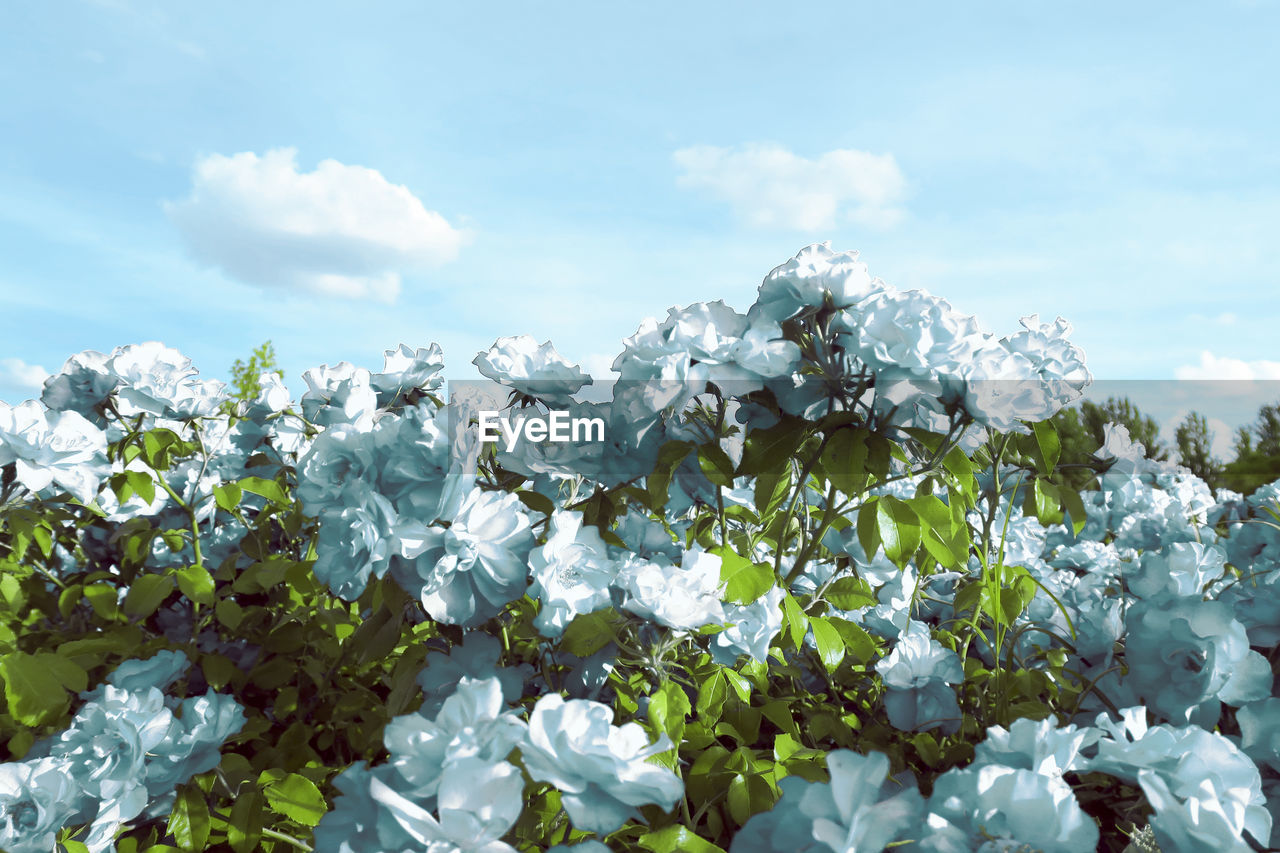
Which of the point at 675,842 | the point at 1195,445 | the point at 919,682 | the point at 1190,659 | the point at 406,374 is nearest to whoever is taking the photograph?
the point at 675,842

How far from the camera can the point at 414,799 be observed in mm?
841

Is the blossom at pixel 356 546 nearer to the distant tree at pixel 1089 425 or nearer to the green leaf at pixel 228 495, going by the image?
the green leaf at pixel 228 495

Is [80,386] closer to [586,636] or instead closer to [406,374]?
[406,374]

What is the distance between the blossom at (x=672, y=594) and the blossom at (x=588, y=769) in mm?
313

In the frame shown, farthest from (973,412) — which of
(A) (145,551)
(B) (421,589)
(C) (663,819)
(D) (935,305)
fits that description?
(A) (145,551)

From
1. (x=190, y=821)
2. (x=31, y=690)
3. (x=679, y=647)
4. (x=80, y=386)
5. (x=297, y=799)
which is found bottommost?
(x=190, y=821)

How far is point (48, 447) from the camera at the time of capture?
1.88 metres

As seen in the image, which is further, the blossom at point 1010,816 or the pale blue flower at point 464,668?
the pale blue flower at point 464,668

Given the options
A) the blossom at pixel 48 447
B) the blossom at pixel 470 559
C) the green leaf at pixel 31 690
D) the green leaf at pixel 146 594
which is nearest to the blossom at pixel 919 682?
the blossom at pixel 470 559

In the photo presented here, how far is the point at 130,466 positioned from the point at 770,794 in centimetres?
208

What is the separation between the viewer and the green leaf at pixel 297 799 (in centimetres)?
133

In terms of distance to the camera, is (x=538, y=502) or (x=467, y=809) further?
(x=538, y=502)

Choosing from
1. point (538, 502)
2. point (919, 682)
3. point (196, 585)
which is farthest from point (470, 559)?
point (196, 585)

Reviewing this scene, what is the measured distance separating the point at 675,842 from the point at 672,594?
0.31 metres
